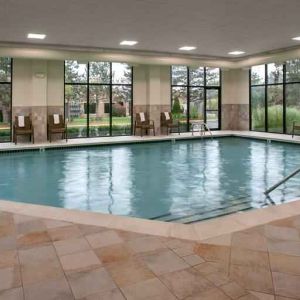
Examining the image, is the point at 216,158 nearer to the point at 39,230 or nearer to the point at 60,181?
the point at 60,181

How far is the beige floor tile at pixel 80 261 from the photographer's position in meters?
2.51

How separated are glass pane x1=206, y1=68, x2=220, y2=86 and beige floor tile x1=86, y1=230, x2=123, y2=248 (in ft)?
41.4

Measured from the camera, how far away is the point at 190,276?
240cm

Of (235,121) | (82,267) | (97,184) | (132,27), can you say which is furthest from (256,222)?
(235,121)

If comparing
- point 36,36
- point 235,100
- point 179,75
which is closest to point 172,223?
point 36,36

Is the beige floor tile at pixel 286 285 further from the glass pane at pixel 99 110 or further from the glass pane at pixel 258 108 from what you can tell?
the glass pane at pixel 258 108

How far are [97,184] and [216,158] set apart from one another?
3.72 meters

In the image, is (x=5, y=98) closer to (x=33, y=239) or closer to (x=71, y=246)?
(x=33, y=239)

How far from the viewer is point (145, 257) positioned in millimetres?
2695

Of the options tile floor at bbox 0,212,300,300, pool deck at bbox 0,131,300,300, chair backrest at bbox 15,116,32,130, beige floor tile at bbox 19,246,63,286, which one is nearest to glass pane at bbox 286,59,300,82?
chair backrest at bbox 15,116,32,130

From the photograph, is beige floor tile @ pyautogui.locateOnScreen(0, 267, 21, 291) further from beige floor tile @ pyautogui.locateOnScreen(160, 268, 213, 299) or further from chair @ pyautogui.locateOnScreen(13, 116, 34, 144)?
Answer: chair @ pyautogui.locateOnScreen(13, 116, 34, 144)

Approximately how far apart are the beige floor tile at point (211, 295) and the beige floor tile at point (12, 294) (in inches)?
38.9

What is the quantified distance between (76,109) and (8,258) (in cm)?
1037

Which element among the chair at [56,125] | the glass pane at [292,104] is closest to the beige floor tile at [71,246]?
the chair at [56,125]
